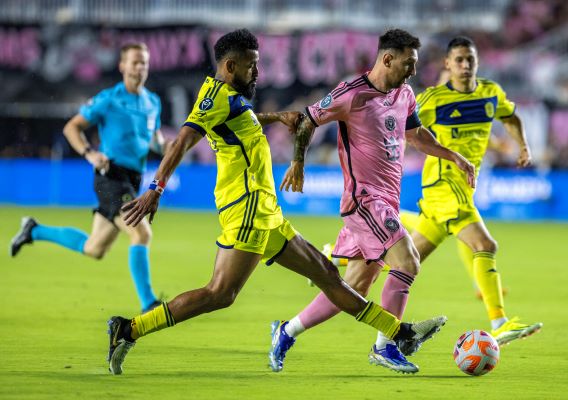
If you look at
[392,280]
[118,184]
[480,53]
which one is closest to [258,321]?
[118,184]

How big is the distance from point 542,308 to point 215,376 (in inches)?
189

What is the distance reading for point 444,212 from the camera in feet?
30.6

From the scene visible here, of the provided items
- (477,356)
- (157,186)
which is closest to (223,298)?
(157,186)

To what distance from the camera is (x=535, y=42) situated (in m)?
29.1

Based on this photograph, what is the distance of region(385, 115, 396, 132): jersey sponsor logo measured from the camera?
7.66m

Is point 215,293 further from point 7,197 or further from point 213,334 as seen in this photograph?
point 7,197

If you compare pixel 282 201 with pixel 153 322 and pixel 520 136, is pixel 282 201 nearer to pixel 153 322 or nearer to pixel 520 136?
pixel 520 136

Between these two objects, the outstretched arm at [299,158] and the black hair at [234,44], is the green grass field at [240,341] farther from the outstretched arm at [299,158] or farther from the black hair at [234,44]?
the black hair at [234,44]

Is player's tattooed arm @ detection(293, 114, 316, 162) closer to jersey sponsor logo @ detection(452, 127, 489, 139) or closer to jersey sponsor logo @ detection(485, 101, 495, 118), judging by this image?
jersey sponsor logo @ detection(452, 127, 489, 139)

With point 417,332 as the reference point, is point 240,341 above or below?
below

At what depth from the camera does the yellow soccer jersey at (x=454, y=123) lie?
9.41 meters

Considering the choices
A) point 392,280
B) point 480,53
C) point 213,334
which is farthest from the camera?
point 480,53

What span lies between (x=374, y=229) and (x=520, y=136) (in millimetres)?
2996

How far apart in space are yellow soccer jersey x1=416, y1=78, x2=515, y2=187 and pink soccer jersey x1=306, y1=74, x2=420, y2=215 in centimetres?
169
